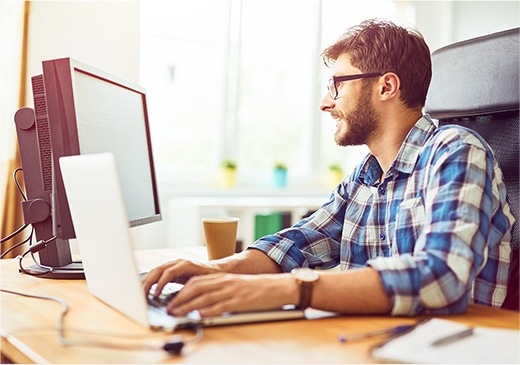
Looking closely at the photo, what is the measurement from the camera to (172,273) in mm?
1087

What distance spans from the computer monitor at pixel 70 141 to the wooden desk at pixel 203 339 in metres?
0.27

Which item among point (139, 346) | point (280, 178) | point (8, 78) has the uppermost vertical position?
point (8, 78)

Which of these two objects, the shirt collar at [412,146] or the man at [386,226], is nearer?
the man at [386,226]

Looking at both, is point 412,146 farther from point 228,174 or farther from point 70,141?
point 228,174

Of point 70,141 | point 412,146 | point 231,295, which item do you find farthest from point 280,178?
point 231,295

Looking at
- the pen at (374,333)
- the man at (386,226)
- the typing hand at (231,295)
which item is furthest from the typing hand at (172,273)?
the pen at (374,333)

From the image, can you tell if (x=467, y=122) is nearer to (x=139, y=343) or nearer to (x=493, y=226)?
(x=493, y=226)

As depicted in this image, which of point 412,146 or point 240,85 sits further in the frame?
point 240,85

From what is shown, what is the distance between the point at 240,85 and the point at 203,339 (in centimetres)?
358

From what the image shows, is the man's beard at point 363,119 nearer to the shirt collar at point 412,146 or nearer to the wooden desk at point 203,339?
the shirt collar at point 412,146

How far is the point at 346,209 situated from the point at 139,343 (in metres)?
0.82

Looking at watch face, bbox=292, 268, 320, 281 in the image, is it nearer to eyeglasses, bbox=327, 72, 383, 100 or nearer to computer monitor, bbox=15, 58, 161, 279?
computer monitor, bbox=15, 58, 161, 279

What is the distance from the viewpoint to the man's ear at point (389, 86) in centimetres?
146

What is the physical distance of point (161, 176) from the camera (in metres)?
4.07
